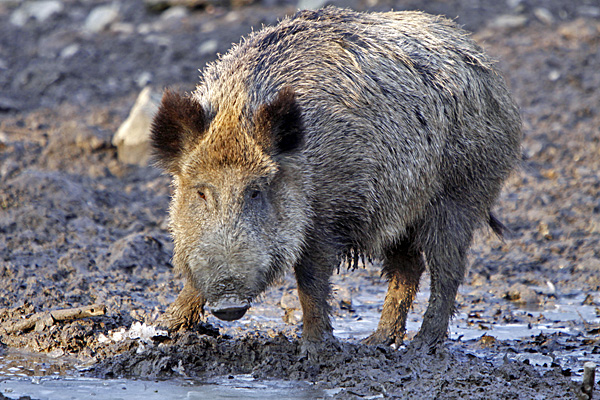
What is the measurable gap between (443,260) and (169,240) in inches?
116

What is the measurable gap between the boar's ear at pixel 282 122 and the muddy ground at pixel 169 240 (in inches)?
52.4

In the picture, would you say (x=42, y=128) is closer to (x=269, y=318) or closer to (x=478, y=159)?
(x=269, y=318)

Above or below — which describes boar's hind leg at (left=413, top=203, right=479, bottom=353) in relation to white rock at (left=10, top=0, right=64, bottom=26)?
below

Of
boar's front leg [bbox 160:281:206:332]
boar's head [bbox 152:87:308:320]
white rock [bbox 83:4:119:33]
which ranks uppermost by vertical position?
white rock [bbox 83:4:119:33]

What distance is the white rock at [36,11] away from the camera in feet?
49.4

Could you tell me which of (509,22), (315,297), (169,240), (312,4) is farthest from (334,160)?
(509,22)

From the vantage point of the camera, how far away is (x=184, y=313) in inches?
216

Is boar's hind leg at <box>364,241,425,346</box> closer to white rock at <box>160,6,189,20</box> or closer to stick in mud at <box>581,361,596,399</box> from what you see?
stick in mud at <box>581,361,596,399</box>

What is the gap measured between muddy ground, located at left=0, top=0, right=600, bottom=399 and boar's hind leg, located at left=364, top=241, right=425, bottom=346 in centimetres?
36

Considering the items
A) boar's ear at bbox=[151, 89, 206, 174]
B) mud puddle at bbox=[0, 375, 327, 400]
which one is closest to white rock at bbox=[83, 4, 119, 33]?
boar's ear at bbox=[151, 89, 206, 174]

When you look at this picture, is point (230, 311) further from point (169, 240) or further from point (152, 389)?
point (169, 240)

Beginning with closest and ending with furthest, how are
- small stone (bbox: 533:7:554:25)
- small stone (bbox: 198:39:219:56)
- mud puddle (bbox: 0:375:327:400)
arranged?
mud puddle (bbox: 0:375:327:400) < small stone (bbox: 198:39:219:56) < small stone (bbox: 533:7:554:25)

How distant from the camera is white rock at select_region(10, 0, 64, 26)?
15055 mm

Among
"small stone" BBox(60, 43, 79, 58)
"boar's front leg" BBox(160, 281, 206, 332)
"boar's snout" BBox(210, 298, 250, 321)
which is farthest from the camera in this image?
"small stone" BBox(60, 43, 79, 58)
